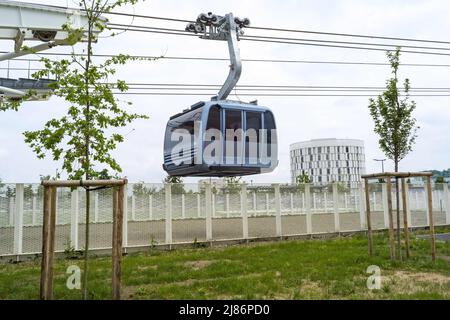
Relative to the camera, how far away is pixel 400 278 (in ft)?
29.5

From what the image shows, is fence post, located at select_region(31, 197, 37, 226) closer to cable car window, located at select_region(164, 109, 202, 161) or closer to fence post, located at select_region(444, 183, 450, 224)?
cable car window, located at select_region(164, 109, 202, 161)

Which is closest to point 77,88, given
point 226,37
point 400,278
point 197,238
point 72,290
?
point 72,290

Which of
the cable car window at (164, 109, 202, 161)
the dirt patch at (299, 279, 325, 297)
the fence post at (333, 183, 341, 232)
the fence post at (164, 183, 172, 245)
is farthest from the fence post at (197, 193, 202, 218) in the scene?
the dirt patch at (299, 279, 325, 297)

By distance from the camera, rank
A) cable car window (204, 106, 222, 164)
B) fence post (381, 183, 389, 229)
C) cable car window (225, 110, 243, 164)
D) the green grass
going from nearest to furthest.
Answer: the green grass → cable car window (204, 106, 222, 164) → cable car window (225, 110, 243, 164) → fence post (381, 183, 389, 229)

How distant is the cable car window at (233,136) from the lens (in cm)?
1177

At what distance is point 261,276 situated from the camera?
30.4ft

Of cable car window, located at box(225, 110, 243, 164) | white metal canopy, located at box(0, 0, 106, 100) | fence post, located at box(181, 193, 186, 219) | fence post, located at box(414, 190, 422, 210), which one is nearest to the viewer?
cable car window, located at box(225, 110, 243, 164)

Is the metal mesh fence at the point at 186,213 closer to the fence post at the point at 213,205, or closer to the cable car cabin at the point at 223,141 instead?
the fence post at the point at 213,205

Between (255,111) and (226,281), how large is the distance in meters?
5.49

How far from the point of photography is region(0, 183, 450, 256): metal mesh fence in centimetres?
1372

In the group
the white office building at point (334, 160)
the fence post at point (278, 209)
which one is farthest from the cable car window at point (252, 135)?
the white office building at point (334, 160)

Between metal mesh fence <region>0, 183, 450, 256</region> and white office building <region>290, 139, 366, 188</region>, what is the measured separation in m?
119
